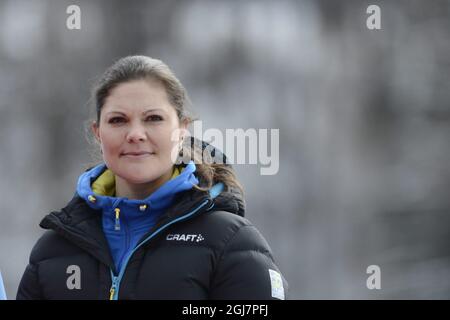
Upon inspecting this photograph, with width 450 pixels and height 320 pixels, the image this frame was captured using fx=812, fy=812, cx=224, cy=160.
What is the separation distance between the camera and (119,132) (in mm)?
2041

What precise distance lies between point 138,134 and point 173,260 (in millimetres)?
322

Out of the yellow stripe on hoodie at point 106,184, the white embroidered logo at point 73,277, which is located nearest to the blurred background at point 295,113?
the yellow stripe on hoodie at point 106,184

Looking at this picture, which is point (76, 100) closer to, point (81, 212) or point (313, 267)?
point (313, 267)

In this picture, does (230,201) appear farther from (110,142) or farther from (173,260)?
(110,142)

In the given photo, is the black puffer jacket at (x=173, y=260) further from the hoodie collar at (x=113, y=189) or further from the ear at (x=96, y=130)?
the ear at (x=96, y=130)

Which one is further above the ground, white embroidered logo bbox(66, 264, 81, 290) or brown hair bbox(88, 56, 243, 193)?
brown hair bbox(88, 56, 243, 193)

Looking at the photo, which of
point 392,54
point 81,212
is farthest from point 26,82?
point 81,212

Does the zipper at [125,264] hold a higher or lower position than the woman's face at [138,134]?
lower

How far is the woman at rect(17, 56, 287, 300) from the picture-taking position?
1919mm

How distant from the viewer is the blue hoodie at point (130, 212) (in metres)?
2.02

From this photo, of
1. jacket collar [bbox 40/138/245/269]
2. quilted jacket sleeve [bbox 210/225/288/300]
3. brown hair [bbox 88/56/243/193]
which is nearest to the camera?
quilted jacket sleeve [bbox 210/225/288/300]

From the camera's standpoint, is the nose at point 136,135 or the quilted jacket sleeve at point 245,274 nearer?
the quilted jacket sleeve at point 245,274

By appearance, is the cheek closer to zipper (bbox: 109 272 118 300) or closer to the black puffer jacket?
the black puffer jacket

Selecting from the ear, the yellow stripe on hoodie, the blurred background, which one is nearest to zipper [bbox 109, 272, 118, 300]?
the yellow stripe on hoodie
